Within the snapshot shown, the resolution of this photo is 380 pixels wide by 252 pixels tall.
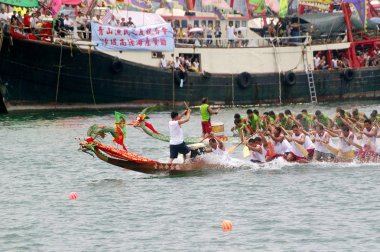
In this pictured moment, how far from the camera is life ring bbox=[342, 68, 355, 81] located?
61.6 m

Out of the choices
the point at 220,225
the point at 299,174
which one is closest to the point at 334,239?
the point at 220,225

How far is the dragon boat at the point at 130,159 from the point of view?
3067 centimetres

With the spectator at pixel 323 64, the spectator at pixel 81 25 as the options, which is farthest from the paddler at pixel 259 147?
the spectator at pixel 323 64

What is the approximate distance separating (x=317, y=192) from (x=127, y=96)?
25.7 m

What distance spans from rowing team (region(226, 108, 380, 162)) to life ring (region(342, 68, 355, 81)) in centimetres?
2513

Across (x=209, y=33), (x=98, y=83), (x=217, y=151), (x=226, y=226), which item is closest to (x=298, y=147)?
(x=217, y=151)

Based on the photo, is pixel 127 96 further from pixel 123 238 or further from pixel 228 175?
pixel 123 238

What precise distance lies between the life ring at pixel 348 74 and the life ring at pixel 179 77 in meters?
10.3

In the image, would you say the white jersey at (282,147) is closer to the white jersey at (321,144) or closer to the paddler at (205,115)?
the white jersey at (321,144)

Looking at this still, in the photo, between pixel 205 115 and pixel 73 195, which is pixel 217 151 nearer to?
pixel 73 195

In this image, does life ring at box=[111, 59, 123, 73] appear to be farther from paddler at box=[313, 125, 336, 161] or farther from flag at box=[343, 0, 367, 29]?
paddler at box=[313, 125, 336, 161]

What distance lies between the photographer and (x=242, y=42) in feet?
198

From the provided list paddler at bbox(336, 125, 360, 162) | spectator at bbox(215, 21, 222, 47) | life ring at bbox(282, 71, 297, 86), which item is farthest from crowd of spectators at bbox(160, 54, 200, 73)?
paddler at bbox(336, 125, 360, 162)

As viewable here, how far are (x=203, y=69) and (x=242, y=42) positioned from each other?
11.9ft
